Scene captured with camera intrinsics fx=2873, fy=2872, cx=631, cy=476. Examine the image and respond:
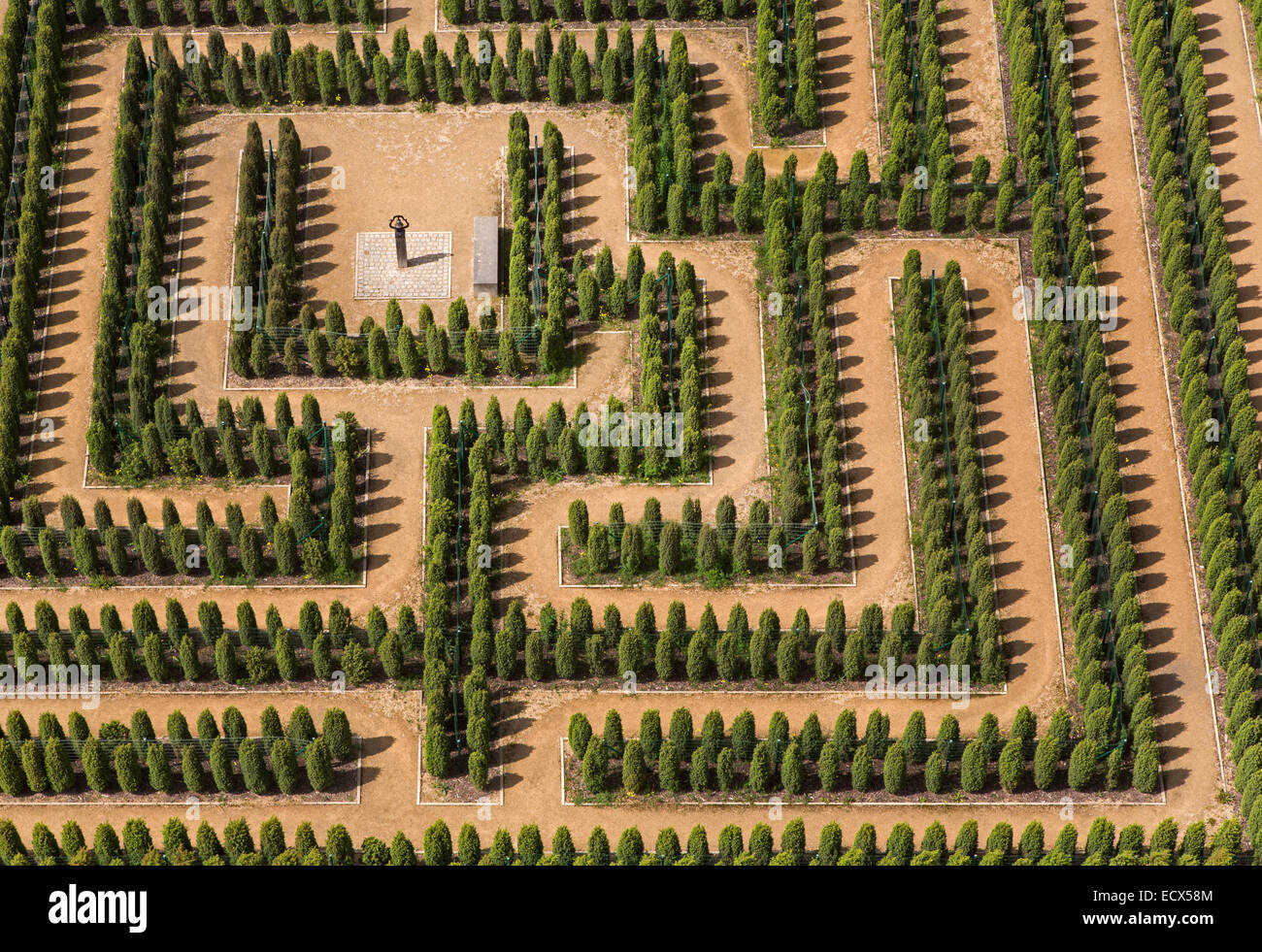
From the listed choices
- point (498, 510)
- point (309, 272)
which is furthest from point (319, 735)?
point (309, 272)

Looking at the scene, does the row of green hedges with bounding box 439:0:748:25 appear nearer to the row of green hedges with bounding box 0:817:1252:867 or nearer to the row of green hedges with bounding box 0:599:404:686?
the row of green hedges with bounding box 0:599:404:686

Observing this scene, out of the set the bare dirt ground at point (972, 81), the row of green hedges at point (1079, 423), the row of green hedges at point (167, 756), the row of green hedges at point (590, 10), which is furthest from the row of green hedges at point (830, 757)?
the row of green hedges at point (590, 10)

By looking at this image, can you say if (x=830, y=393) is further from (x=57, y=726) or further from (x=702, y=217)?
(x=57, y=726)

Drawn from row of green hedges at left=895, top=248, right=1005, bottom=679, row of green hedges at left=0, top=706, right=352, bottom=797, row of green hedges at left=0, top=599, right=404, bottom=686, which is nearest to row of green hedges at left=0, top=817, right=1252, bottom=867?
row of green hedges at left=0, top=706, right=352, bottom=797

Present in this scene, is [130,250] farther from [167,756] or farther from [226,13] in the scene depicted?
[167,756]

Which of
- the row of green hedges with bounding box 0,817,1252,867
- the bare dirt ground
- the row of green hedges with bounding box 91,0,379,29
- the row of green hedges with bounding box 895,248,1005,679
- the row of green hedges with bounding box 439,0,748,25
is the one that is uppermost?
the row of green hedges with bounding box 91,0,379,29

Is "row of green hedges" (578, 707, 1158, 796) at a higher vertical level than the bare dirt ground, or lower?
lower
